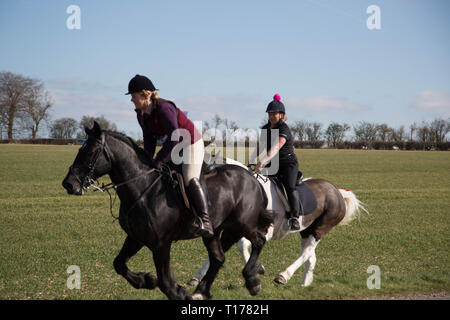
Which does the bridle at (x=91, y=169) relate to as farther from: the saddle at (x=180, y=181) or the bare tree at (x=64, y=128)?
the bare tree at (x=64, y=128)

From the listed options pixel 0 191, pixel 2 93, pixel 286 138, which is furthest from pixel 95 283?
pixel 2 93

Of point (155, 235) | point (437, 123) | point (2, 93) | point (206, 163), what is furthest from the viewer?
point (437, 123)

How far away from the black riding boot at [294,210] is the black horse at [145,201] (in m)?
1.25

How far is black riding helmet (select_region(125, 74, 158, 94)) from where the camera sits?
5590mm

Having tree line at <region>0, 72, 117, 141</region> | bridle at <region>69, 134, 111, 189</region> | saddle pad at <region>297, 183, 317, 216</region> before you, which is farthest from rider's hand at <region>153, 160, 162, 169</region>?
tree line at <region>0, 72, 117, 141</region>

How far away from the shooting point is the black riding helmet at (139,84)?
18.3ft

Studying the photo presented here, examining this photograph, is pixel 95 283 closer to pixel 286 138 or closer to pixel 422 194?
pixel 286 138

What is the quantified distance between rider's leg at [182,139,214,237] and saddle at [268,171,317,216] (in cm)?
186

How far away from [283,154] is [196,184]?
88.5 inches

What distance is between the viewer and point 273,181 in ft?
24.3

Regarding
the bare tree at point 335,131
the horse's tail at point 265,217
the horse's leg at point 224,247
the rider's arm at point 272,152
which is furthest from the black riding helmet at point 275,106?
the bare tree at point 335,131

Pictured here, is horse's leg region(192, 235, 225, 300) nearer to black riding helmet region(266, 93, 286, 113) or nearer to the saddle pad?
the saddle pad

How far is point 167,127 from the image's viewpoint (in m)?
5.57
